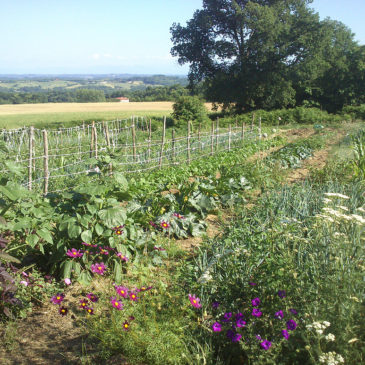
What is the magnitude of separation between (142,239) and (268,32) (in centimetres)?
2415

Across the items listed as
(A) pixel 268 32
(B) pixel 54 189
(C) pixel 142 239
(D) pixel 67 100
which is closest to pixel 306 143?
(B) pixel 54 189

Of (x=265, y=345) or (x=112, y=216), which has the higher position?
(x=112, y=216)

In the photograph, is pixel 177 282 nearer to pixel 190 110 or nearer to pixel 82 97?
pixel 190 110

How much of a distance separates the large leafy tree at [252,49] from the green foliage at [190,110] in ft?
15.3

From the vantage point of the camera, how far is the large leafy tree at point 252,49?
25.5m

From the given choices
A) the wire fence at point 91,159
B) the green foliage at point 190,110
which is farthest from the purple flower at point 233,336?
the green foliage at point 190,110

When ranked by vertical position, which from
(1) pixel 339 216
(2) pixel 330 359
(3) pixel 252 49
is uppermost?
(3) pixel 252 49

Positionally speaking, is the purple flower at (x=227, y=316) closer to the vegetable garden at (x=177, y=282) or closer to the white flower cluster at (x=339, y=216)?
the vegetable garden at (x=177, y=282)

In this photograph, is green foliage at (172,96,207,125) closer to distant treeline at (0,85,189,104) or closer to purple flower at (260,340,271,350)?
purple flower at (260,340,271,350)

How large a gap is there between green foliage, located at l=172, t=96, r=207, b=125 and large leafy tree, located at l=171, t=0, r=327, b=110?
4669 mm

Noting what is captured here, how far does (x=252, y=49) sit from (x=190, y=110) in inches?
286

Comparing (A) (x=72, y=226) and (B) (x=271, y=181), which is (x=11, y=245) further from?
(B) (x=271, y=181)

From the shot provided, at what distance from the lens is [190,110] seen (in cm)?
2359

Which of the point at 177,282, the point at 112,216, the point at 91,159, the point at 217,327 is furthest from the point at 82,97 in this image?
the point at 217,327
